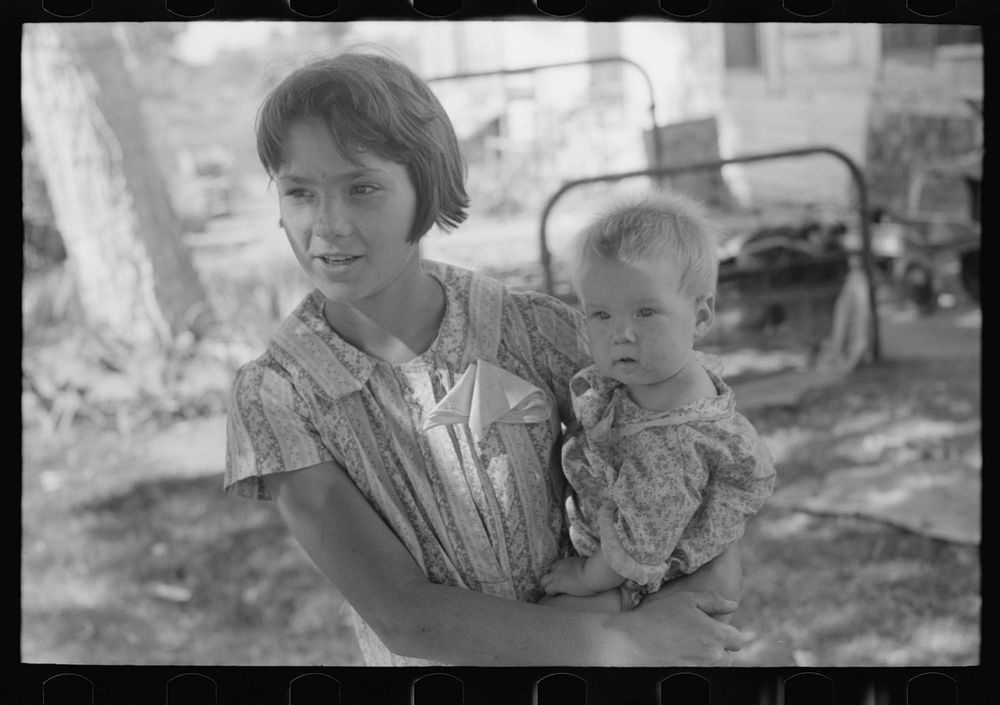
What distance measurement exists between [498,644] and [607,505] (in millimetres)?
265

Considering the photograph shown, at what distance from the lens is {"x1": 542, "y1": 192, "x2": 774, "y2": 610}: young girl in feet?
5.82

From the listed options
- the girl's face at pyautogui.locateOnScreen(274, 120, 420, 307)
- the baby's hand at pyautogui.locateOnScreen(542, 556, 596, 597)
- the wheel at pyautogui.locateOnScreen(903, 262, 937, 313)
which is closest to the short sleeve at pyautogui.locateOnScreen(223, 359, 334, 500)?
the girl's face at pyautogui.locateOnScreen(274, 120, 420, 307)

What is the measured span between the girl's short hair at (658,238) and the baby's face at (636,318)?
0.05 ft

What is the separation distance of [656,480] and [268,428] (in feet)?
1.91

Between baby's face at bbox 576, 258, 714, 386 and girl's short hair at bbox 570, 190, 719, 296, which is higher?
girl's short hair at bbox 570, 190, 719, 296

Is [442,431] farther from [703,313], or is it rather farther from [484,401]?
[703,313]

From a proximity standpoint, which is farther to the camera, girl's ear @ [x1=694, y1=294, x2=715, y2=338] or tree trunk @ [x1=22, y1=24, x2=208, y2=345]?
tree trunk @ [x1=22, y1=24, x2=208, y2=345]

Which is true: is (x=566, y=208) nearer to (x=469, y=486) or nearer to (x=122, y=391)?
(x=122, y=391)

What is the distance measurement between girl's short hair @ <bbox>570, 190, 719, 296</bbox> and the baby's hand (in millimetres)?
456

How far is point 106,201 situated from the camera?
6.90m

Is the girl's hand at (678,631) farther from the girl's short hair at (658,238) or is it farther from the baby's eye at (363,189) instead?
the baby's eye at (363,189)

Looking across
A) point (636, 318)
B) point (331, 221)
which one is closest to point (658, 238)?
point (636, 318)

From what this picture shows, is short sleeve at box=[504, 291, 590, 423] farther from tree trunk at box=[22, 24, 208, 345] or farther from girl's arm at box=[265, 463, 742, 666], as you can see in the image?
tree trunk at box=[22, 24, 208, 345]

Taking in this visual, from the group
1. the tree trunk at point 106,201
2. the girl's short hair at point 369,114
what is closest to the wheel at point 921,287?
the tree trunk at point 106,201
